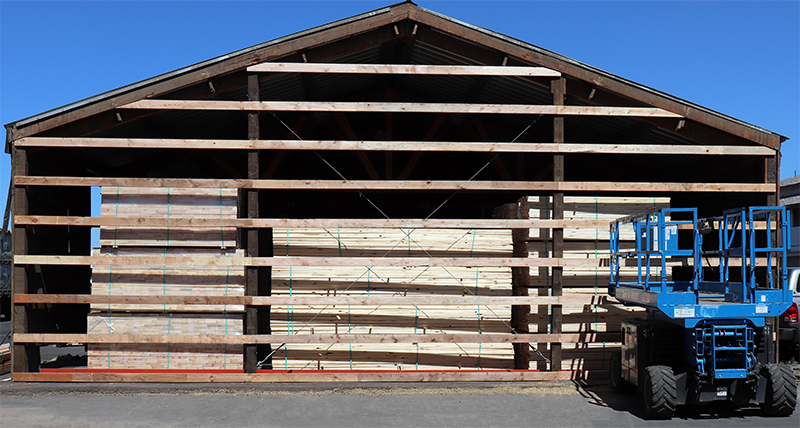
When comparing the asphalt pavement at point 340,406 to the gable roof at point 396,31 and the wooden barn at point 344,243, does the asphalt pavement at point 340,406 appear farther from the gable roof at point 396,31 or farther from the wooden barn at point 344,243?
the gable roof at point 396,31

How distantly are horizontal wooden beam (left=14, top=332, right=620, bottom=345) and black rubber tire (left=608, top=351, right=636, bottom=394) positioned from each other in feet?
3.00

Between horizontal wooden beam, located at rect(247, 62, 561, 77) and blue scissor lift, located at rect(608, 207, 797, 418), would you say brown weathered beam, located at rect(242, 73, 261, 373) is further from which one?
blue scissor lift, located at rect(608, 207, 797, 418)

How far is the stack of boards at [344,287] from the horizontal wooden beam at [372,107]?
147 centimetres

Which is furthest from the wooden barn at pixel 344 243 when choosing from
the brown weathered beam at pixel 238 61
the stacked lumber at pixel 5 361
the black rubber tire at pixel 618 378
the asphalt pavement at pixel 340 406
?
the stacked lumber at pixel 5 361

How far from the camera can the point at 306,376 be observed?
1062cm

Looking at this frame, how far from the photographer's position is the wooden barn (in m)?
10.6

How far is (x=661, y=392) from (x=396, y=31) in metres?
7.21

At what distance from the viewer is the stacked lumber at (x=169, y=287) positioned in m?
10.9

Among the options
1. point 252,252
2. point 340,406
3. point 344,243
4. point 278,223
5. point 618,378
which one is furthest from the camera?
point 344,243

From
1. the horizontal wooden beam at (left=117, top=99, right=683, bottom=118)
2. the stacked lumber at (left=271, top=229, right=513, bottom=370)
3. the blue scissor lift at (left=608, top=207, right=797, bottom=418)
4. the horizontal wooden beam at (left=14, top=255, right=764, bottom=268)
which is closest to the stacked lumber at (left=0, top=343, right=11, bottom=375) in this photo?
the horizontal wooden beam at (left=14, top=255, right=764, bottom=268)

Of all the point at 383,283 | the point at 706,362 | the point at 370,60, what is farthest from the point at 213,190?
the point at 706,362

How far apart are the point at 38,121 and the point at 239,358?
210 inches

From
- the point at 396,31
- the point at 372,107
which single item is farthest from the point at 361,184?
the point at 396,31

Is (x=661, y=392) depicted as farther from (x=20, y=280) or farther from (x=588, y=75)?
(x=20, y=280)
